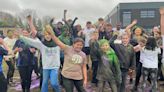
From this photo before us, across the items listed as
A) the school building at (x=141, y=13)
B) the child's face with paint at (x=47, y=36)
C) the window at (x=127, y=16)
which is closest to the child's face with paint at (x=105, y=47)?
the child's face with paint at (x=47, y=36)

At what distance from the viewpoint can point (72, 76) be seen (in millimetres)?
8156

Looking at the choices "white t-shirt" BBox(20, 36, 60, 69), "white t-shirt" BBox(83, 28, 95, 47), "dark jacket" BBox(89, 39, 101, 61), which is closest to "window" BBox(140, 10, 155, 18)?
"white t-shirt" BBox(83, 28, 95, 47)

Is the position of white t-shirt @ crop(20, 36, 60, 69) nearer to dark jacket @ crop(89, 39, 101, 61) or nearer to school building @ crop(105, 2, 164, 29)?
dark jacket @ crop(89, 39, 101, 61)

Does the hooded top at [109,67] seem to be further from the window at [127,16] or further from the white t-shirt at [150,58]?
the window at [127,16]

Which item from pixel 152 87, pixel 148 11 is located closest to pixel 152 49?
pixel 152 87

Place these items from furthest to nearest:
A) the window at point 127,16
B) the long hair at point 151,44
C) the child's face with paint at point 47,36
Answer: the window at point 127,16, the long hair at point 151,44, the child's face with paint at point 47,36

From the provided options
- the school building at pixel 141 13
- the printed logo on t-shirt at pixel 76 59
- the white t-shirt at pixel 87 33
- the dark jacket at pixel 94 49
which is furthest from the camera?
the school building at pixel 141 13

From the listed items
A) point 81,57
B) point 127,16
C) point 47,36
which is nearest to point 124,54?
point 81,57

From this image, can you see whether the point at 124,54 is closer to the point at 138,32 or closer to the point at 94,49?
the point at 94,49

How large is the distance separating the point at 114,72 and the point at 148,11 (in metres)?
69.6

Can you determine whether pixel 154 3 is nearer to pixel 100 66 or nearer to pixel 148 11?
pixel 148 11

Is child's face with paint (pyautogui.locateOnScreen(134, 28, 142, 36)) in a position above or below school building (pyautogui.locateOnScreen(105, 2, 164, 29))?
below

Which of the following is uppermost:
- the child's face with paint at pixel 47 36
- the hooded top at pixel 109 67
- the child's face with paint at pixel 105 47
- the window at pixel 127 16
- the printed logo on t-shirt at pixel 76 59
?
the window at pixel 127 16

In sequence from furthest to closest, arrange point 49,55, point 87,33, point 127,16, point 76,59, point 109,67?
point 127,16 < point 87,33 < point 109,67 < point 49,55 < point 76,59
